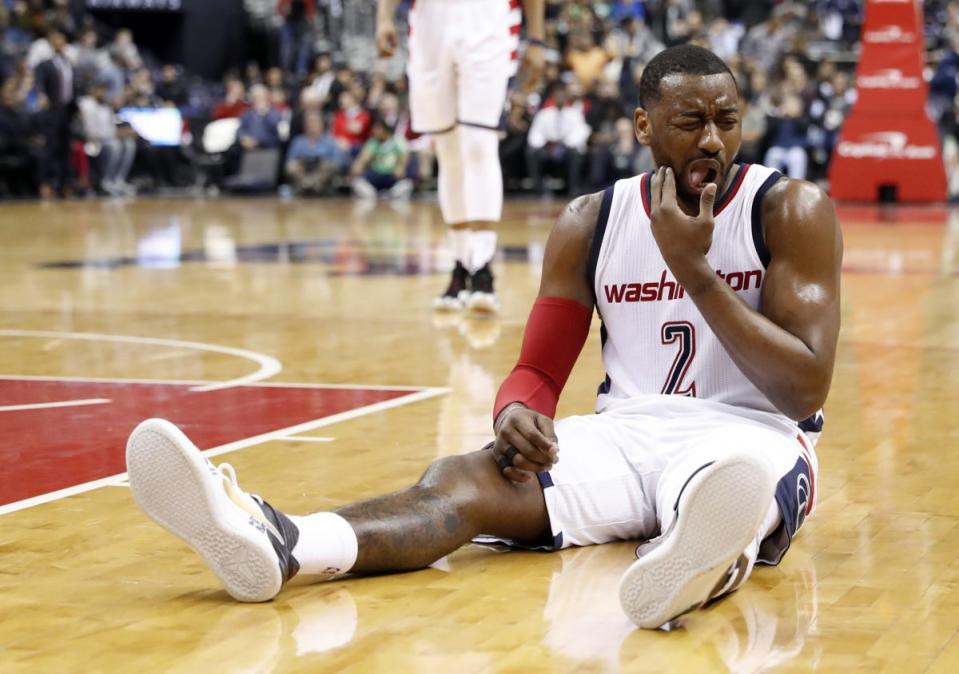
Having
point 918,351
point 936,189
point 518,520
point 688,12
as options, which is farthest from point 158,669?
point 688,12

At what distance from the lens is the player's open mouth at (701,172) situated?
9.64ft

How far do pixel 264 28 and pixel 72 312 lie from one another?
60.7ft

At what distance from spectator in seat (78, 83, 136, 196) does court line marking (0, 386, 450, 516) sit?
578 inches

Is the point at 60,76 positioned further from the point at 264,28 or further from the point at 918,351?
the point at 918,351

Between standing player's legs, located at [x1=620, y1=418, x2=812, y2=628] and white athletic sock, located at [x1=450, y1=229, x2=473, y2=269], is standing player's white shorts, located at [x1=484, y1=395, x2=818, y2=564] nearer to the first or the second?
standing player's legs, located at [x1=620, y1=418, x2=812, y2=628]

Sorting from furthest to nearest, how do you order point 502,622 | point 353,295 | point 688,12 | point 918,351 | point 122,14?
point 122,14, point 688,12, point 353,295, point 918,351, point 502,622

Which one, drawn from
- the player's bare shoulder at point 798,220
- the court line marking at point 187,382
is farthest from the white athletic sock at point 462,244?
the player's bare shoulder at point 798,220

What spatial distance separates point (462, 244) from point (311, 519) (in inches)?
185

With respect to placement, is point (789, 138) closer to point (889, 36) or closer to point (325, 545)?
point (889, 36)

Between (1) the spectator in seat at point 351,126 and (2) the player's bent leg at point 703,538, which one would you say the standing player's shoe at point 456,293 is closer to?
(2) the player's bent leg at point 703,538

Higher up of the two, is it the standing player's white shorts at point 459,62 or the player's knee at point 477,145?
the standing player's white shorts at point 459,62

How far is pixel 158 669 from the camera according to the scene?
7.36 feet

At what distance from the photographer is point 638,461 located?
117 inches

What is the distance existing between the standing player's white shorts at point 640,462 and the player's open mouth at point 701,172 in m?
0.40
